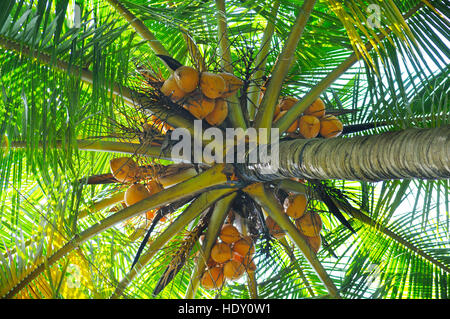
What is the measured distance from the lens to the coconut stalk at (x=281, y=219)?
2.36 meters

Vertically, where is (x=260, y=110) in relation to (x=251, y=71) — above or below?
below

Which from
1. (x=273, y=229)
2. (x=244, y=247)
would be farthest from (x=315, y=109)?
(x=244, y=247)

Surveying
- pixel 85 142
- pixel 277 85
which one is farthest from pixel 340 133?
pixel 85 142

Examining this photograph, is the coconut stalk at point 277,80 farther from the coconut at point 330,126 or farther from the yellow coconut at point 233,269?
the yellow coconut at point 233,269

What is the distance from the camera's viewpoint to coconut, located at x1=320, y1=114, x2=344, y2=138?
2467 millimetres

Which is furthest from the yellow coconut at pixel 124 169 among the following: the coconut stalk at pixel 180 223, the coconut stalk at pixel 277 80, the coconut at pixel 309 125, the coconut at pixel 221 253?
the coconut at pixel 309 125

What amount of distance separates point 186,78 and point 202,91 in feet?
0.33

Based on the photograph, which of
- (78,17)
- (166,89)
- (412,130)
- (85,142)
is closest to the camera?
(412,130)

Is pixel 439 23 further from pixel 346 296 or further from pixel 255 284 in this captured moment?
pixel 255 284

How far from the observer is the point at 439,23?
2.46 meters

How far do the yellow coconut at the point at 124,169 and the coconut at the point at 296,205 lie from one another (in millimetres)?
761

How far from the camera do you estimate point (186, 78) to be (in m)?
2.16

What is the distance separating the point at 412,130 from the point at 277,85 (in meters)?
0.82

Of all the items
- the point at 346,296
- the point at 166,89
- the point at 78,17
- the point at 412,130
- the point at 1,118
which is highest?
the point at 78,17
